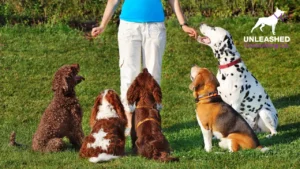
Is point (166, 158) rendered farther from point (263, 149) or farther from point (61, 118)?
point (61, 118)

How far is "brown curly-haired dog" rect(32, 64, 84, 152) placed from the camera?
26.2ft

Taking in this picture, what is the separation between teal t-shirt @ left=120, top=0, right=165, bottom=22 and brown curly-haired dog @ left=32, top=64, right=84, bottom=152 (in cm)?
101

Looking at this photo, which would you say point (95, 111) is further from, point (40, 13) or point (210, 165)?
point (40, 13)

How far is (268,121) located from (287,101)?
7.99ft

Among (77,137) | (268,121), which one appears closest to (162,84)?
(268,121)

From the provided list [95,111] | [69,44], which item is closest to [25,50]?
[69,44]

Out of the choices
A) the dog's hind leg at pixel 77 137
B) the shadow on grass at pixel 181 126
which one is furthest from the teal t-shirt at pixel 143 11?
the shadow on grass at pixel 181 126

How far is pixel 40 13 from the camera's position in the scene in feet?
50.0

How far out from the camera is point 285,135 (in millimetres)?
9039

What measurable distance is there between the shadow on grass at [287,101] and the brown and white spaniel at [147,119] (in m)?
3.88

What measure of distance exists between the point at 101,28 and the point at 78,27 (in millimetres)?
6282

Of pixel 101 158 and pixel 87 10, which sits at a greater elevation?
pixel 87 10

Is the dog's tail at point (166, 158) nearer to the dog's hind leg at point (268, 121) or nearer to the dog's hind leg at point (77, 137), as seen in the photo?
the dog's hind leg at point (77, 137)

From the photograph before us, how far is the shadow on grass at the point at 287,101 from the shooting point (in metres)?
11.1
